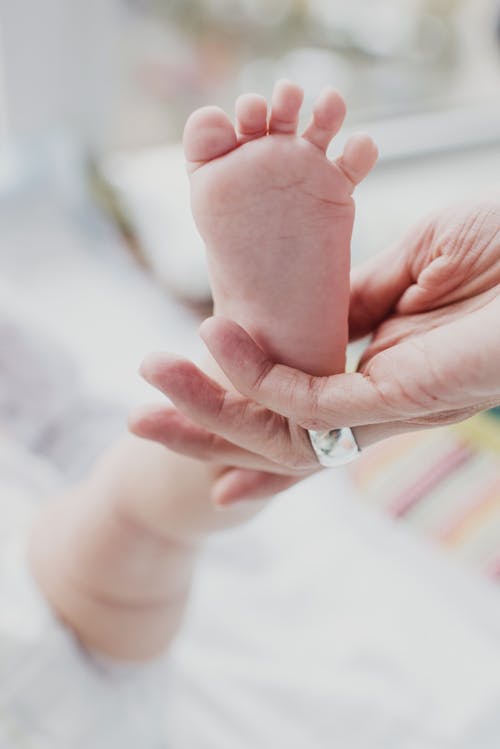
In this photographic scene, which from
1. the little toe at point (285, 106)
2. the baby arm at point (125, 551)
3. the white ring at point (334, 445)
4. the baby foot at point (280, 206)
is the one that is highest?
the little toe at point (285, 106)

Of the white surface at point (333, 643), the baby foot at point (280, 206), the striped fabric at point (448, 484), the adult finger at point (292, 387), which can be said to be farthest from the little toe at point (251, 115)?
the striped fabric at point (448, 484)

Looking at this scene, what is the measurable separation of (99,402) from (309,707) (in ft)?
1.60

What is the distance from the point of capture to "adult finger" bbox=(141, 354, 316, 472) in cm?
58

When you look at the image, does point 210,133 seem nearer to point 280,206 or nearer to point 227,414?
point 280,206

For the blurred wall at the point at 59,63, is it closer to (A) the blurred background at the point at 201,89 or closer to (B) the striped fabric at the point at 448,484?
(A) the blurred background at the point at 201,89

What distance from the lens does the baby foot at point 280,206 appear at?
54 cm

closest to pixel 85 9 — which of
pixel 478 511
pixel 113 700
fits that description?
pixel 478 511

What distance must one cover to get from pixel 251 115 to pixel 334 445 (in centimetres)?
24

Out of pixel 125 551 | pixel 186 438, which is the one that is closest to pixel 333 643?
pixel 125 551

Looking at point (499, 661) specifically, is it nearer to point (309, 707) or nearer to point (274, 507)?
point (309, 707)

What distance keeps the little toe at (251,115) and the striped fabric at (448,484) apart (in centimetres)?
73

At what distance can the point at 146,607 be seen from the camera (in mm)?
821

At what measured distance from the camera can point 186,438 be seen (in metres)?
0.65

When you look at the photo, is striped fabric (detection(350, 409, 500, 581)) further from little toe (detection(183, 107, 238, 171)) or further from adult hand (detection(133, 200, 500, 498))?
little toe (detection(183, 107, 238, 171))
